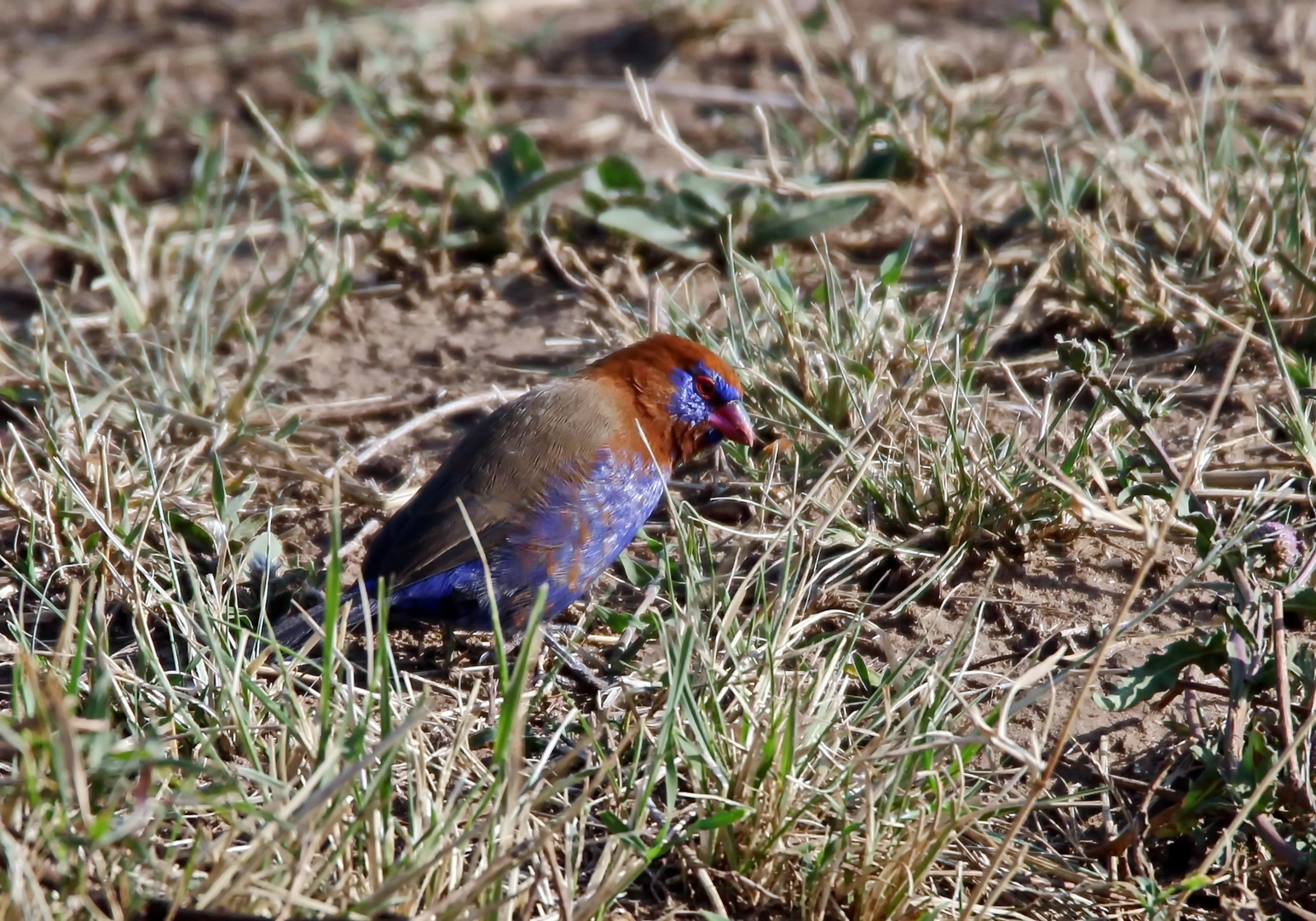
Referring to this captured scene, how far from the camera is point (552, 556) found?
373 cm

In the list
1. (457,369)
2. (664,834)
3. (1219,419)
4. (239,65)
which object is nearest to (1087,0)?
(1219,419)

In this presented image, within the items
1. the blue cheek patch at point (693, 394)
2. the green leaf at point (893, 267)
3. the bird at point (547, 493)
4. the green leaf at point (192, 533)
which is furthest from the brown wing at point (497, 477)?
the green leaf at point (893, 267)

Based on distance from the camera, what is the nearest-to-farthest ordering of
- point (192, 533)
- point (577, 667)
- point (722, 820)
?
point (722, 820) < point (577, 667) < point (192, 533)

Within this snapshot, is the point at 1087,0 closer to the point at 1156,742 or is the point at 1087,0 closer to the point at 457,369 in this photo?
the point at 457,369

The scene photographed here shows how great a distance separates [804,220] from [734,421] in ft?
3.77

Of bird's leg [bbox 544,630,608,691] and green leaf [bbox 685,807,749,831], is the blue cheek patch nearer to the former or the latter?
bird's leg [bbox 544,630,608,691]

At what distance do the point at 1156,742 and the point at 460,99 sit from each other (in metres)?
3.90

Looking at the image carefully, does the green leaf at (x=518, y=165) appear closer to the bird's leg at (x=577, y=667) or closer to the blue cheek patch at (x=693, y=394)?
the blue cheek patch at (x=693, y=394)

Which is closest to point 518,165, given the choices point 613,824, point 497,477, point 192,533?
point 497,477

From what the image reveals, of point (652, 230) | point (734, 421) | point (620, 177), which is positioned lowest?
point (734, 421)

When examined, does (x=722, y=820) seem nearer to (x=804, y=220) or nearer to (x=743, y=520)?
(x=743, y=520)

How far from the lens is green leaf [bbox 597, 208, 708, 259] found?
194 inches

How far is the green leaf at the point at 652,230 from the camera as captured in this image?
16.2ft

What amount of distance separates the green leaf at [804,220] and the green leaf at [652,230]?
0.20m
